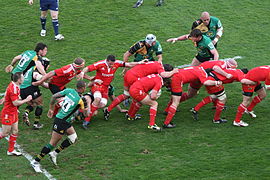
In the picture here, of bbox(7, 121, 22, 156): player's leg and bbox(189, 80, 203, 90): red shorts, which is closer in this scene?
bbox(7, 121, 22, 156): player's leg

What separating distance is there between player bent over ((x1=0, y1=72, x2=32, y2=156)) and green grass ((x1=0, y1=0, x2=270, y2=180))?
0.42 m

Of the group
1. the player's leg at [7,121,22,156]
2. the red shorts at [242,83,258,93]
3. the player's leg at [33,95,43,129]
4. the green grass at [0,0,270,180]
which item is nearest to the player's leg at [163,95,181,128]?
the green grass at [0,0,270,180]

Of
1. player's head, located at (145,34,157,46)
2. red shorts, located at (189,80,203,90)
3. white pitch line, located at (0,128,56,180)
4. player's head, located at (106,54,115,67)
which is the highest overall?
player's head, located at (145,34,157,46)

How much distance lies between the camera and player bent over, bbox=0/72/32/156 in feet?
36.7

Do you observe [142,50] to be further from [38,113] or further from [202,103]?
[38,113]

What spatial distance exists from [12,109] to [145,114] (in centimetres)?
412

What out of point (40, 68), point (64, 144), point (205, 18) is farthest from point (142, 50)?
point (64, 144)

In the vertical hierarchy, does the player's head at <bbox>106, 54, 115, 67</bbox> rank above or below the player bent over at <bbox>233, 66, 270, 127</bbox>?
above

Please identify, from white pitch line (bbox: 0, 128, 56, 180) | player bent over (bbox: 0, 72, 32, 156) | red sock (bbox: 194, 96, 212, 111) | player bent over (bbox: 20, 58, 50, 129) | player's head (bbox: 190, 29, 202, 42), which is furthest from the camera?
player's head (bbox: 190, 29, 202, 42)

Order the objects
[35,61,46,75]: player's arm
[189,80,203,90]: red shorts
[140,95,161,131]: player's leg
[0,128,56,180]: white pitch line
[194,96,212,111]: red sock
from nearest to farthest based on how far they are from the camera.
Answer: [0,128,56,180]: white pitch line, [140,95,161,131]: player's leg, [35,61,46,75]: player's arm, [194,96,212,111]: red sock, [189,80,203,90]: red shorts

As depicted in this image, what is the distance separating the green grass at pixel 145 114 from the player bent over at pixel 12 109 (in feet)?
1.39

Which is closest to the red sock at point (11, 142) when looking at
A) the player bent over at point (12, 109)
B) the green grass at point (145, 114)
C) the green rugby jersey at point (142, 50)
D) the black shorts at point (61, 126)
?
the player bent over at point (12, 109)

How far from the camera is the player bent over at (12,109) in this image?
11.2 m

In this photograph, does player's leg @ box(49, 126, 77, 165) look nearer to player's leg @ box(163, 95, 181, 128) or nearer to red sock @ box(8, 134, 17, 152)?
red sock @ box(8, 134, 17, 152)
